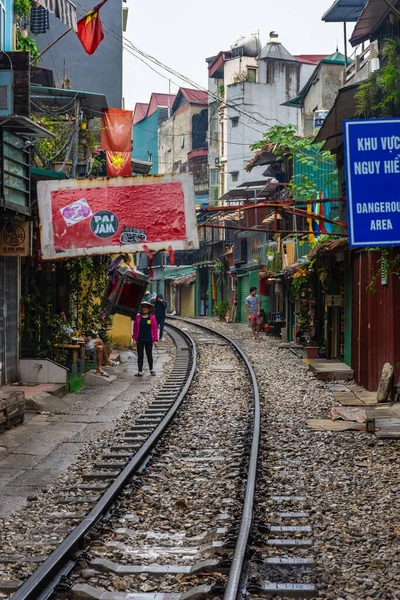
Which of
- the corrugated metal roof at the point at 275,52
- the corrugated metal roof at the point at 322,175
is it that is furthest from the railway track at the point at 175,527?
the corrugated metal roof at the point at 275,52

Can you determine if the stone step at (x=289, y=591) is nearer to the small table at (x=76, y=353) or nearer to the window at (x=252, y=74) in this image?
the small table at (x=76, y=353)

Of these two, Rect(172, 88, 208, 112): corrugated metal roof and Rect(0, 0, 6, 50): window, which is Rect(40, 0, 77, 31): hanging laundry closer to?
Rect(0, 0, 6, 50): window

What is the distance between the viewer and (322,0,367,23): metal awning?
2350 centimetres

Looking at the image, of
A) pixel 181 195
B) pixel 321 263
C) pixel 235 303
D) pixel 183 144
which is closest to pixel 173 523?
pixel 181 195

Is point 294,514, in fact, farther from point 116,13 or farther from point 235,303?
point 235,303

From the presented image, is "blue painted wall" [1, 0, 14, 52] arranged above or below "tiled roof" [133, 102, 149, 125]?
below

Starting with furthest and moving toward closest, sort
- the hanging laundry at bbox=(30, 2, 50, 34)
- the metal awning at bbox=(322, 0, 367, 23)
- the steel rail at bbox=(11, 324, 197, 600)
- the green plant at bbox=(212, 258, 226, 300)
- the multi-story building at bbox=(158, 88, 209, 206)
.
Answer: the multi-story building at bbox=(158, 88, 209, 206)
the green plant at bbox=(212, 258, 226, 300)
the hanging laundry at bbox=(30, 2, 50, 34)
the metal awning at bbox=(322, 0, 367, 23)
the steel rail at bbox=(11, 324, 197, 600)

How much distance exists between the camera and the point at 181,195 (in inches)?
497

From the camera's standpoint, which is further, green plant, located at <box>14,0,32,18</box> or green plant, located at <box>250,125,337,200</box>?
green plant, located at <box>250,125,337,200</box>

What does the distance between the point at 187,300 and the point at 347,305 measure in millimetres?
44780

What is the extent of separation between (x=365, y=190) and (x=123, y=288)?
A: 32.1 feet

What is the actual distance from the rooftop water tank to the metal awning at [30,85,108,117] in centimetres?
4024

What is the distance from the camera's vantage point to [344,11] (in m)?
24.0

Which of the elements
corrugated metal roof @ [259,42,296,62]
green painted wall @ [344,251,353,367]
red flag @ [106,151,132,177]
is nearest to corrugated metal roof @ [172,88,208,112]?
corrugated metal roof @ [259,42,296,62]
